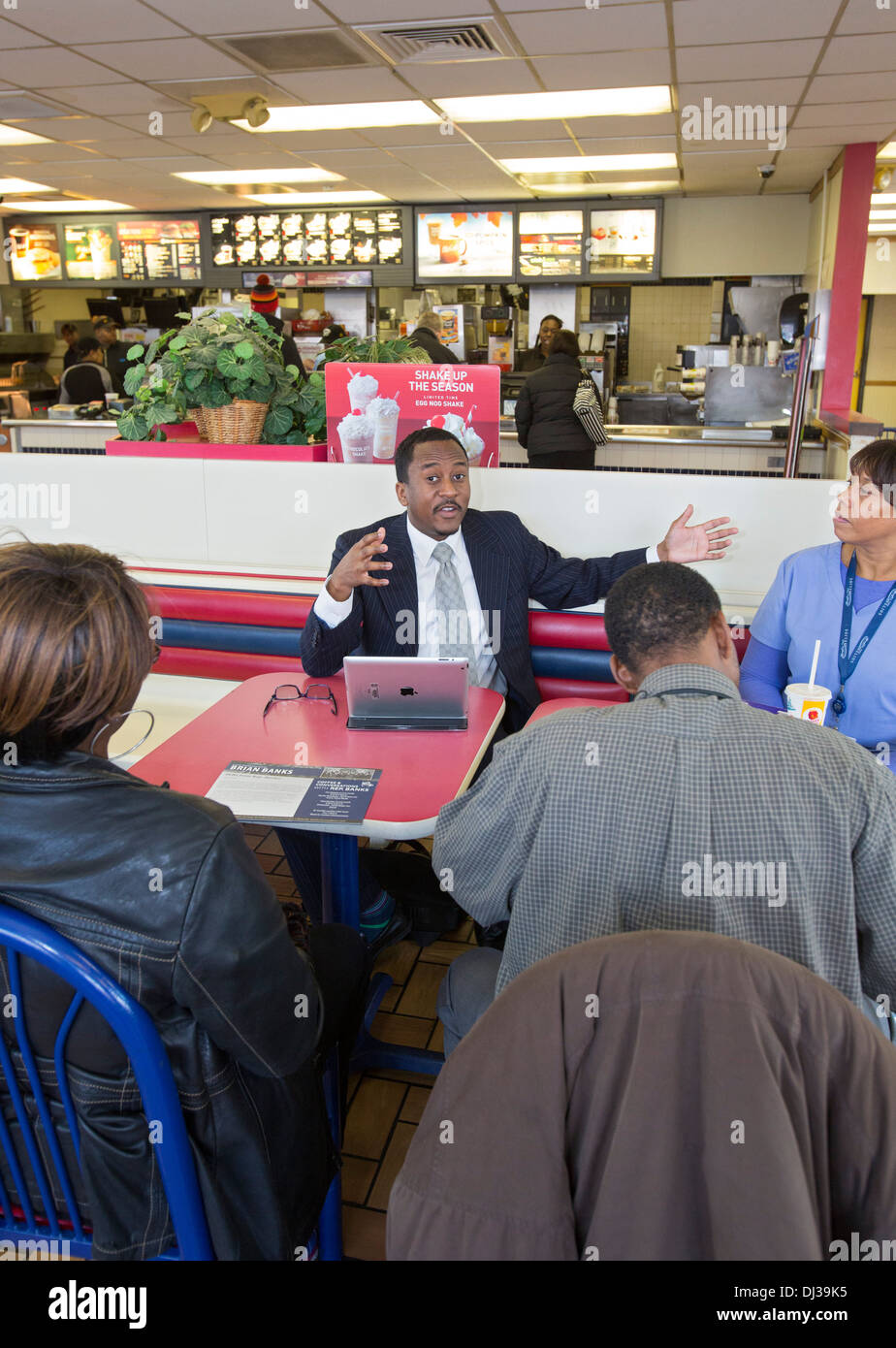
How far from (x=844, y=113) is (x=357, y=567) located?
482 centimetres

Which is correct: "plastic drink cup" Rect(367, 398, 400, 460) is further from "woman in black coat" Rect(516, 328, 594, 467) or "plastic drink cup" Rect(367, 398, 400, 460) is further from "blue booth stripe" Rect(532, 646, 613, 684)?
"woman in black coat" Rect(516, 328, 594, 467)

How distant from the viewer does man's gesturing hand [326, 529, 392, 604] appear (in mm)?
2467

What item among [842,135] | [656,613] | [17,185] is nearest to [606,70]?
[842,135]

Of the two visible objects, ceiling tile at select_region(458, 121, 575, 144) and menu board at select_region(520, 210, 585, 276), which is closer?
ceiling tile at select_region(458, 121, 575, 144)

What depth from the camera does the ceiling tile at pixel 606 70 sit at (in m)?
4.75

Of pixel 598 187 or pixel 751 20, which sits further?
pixel 598 187

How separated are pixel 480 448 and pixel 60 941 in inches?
101

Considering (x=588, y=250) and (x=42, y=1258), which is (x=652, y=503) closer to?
(x=42, y=1258)

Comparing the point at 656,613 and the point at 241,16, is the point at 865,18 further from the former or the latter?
the point at 656,613

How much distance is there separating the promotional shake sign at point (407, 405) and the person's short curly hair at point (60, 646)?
2.17 metres

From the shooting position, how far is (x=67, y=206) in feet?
31.7

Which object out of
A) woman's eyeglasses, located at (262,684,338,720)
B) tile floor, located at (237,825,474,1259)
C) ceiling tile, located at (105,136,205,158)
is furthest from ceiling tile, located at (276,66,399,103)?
tile floor, located at (237,825,474,1259)

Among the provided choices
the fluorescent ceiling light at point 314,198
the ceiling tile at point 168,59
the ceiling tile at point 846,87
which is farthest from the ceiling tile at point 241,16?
the fluorescent ceiling light at point 314,198

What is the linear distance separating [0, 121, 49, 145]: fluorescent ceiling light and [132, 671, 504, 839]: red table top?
575cm
